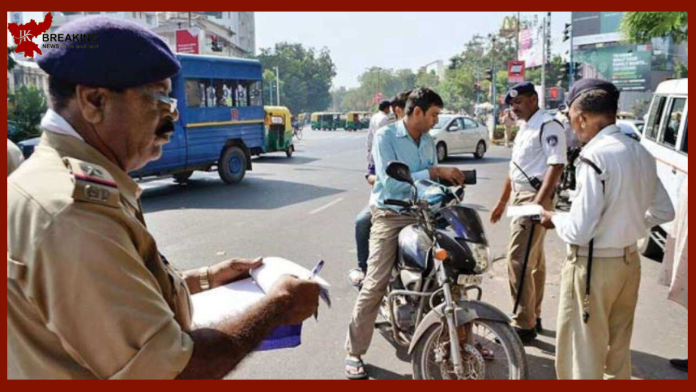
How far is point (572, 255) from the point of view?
2863mm

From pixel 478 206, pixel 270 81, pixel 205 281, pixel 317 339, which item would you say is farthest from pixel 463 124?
pixel 270 81

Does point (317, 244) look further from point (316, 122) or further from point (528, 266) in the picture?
point (316, 122)

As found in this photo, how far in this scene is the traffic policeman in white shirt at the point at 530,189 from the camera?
396 cm

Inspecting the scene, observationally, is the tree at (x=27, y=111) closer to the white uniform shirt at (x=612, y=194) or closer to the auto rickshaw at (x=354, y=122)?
the white uniform shirt at (x=612, y=194)

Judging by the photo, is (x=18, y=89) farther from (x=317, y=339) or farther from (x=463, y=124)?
(x=317, y=339)

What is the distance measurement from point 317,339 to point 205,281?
2.31 metres

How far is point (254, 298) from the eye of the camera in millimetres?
1639

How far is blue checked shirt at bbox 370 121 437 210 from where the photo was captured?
11.3 ft

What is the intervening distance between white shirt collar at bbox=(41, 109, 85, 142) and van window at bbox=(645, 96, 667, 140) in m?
6.69

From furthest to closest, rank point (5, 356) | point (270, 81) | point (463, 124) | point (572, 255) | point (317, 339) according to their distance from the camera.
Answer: point (270, 81)
point (463, 124)
point (317, 339)
point (572, 255)
point (5, 356)

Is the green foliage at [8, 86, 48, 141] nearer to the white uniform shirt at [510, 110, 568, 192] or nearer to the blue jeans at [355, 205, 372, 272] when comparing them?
the blue jeans at [355, 205, 372, 272]

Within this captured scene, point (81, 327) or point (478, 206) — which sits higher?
point (81, 327)

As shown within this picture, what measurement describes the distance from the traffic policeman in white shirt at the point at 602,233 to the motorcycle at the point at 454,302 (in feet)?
1.02

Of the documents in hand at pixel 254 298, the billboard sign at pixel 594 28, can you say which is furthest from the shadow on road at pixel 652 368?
the billboard sign at pixel 594 28
